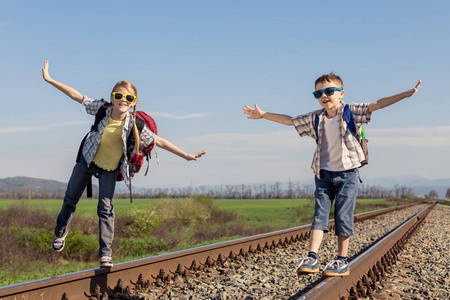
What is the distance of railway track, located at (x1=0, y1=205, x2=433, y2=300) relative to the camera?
3966 millimetres

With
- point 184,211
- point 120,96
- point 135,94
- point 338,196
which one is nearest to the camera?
point 338,196

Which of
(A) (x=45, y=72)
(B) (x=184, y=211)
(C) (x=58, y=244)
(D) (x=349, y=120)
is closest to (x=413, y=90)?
(D) (x=349, y=120)

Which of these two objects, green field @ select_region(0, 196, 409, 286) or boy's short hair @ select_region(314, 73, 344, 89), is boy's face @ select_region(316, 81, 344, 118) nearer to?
boy's short hair @ select_region(314, 73, 344, 89)

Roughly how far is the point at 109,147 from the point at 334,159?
2.23 metres

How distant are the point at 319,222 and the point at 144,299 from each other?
1.85 m

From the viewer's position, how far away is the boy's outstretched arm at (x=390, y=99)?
390 cm

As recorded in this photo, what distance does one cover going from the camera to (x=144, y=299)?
4.59 meters

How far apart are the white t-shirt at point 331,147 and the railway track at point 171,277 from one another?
3.36 feet

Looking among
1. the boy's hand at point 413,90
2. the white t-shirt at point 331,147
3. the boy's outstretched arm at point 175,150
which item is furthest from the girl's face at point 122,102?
the boy's hand at point 413,90

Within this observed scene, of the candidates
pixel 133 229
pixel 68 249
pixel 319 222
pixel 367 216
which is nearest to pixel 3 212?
pixel 133 229

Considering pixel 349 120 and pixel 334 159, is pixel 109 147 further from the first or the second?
pixel 349 120

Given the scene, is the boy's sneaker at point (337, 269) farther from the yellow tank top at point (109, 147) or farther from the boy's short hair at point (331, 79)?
the yellow tank top at point (109, 147)

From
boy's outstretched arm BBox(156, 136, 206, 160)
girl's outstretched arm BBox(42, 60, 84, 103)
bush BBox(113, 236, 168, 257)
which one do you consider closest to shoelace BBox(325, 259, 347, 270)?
boy's outstretched arm BBox(156, 136, 206, 160)

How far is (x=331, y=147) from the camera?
4266mm
